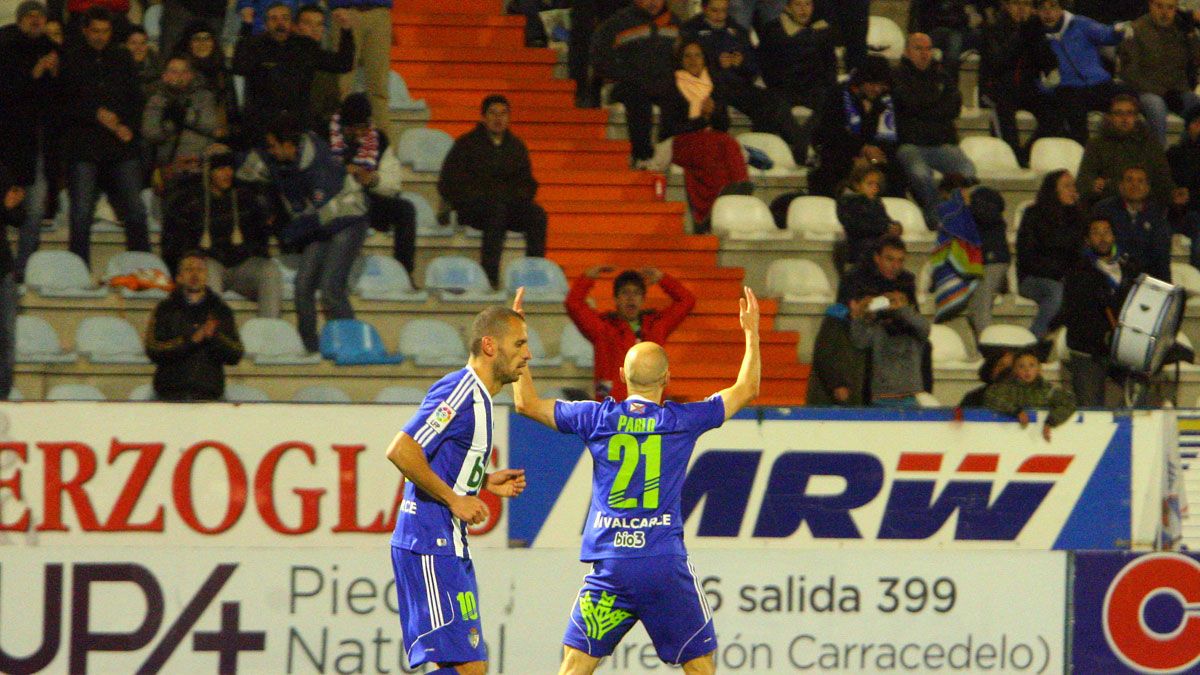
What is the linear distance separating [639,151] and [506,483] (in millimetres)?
7476

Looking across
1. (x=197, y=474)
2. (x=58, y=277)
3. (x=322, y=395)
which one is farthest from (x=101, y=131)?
(x=197, y=474)

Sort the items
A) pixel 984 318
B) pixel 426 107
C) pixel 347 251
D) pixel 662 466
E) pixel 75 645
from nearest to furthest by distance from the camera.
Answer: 1. pixel 662 466
2. pixel 75 645
3. pixel 347 251
4. pixel 984 318
5. pixel 426 107

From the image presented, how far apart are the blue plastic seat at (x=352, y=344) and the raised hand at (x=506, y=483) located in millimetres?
5115

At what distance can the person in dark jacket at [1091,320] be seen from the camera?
1234 cm

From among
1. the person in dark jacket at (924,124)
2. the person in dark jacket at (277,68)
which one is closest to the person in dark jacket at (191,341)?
the person in dark jacket at (277,68)

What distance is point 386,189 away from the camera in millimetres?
12695

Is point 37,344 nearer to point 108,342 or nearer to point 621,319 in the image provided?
point 108,342

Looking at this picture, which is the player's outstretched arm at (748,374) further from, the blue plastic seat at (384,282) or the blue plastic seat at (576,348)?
the blue plastic seat at (384,282)

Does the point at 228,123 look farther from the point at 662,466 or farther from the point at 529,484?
the point at 662,466

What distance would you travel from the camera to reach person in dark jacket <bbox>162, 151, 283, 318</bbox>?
468 inches

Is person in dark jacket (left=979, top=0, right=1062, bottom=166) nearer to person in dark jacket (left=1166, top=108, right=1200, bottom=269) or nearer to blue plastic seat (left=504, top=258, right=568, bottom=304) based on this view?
person in dark jacket (left=1166, top=108, right=1200, bottom=269)

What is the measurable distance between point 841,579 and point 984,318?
13.2 ft

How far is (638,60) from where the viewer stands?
13.8 metres

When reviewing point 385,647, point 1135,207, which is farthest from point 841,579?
point 1135,207
